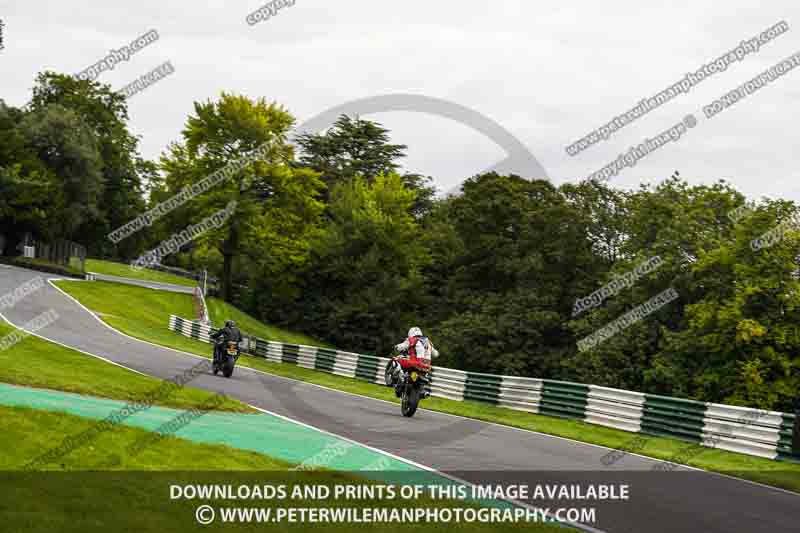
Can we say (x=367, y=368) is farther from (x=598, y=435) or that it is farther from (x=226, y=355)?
(x=598, y=435)

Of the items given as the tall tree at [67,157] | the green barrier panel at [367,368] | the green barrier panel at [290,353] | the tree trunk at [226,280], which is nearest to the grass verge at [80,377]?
the green barrier panel at [367,368]

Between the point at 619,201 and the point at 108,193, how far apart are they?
45.3 meters

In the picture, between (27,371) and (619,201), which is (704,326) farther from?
(27,371)

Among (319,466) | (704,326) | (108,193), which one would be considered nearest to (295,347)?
(704,326)

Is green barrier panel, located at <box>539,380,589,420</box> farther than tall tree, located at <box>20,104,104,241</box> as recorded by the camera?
No

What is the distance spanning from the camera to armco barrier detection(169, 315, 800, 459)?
58.0 ft

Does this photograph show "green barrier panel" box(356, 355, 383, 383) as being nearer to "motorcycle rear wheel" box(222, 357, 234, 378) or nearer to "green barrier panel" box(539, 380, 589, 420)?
"motorcycle rear wheel" box(222, 357, 234, 378)

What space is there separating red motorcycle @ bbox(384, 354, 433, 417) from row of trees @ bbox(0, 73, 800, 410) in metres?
20.9

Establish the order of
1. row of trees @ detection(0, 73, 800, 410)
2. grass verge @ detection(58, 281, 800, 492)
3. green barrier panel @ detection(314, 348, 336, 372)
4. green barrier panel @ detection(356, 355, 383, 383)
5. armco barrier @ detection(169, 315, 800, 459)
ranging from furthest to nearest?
row of trees @ detection(0, 73, 800, 410) → green barrier panel @ detection(314, 348, 336, 372) → green barrier panel @ detection(356, 355, 383, 383) → armco barrier @ detection(169, 315, 800, 459) → grass verge @ detection(58, 281, 800, 492)

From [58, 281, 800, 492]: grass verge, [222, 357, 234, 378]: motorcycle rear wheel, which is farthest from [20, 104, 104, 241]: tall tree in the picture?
[222, 357, 234, 378]: motorcycle rear wheel

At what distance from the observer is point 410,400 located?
1955 cm

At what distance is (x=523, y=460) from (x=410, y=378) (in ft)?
18.3

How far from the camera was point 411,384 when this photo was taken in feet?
63.3

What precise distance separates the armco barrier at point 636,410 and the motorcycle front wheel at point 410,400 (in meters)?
5.04
